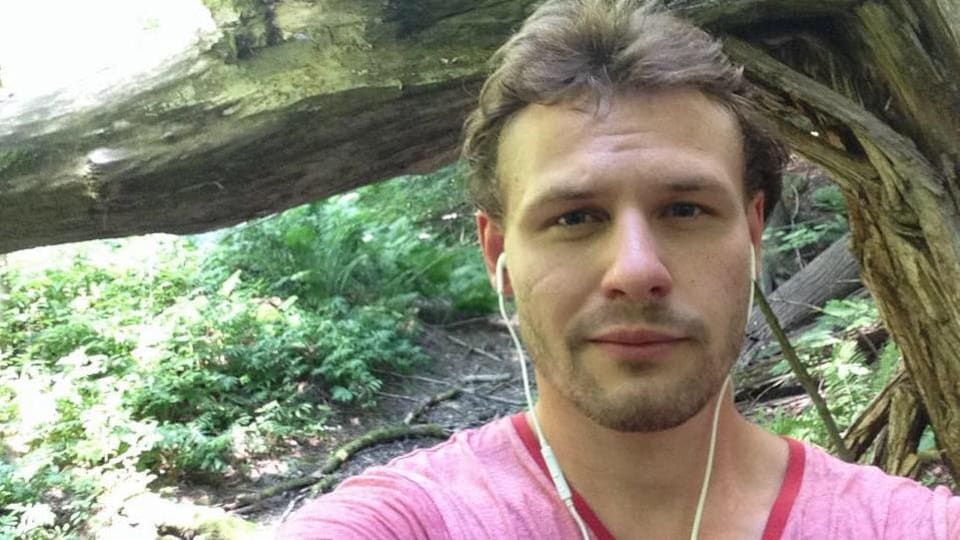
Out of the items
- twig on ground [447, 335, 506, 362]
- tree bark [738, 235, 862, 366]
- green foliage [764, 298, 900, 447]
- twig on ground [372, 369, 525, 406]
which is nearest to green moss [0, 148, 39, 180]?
green foliage [764, 298, 900, 447]

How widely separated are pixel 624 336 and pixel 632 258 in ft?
0.35

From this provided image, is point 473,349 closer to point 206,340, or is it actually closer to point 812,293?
point 206,340

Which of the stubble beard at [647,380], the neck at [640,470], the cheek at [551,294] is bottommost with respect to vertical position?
the neck at [640,470]

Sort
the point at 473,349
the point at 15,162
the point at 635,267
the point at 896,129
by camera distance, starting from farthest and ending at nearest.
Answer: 1. the point at 473,349
2. the point at 896,129
3. the point at 15,162
4. the point at 635,267

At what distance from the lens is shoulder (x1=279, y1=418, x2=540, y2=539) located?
124cm

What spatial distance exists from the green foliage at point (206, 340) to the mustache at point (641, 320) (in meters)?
4.00

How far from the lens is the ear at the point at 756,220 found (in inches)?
58.5

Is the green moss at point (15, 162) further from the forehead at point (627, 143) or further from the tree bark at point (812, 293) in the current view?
the tree bark at point (812, 293)

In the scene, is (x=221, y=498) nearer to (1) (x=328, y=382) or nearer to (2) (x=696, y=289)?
(1) (x=328, y=382)

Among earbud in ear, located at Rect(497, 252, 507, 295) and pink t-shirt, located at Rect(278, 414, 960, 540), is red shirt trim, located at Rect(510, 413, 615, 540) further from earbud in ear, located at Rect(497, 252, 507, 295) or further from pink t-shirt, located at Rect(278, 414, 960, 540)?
earbud in ear, located at Rect(497, 252, 507, 295)

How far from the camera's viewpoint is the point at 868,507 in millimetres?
1305

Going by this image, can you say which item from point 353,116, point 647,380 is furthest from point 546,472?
point 353,116

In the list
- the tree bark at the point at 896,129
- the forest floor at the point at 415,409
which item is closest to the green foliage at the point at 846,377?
the forest floor at the point at 415,409

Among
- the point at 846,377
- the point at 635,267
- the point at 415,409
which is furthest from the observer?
the point at 415,409
